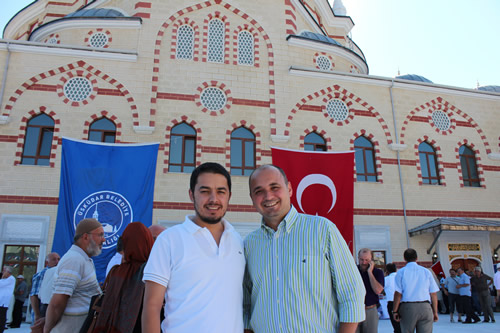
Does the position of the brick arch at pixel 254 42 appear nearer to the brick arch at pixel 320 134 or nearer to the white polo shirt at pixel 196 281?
the brick arch at pixel 320 134

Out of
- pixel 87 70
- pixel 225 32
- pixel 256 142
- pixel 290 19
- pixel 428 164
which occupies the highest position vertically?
pixel 290 19

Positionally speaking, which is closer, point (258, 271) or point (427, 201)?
point (258, 271)

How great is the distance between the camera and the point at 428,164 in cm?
1176

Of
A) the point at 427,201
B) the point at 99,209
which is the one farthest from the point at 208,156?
the point at 427,201

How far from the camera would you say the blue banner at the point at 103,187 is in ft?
16.7

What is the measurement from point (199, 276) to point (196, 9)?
1112cm

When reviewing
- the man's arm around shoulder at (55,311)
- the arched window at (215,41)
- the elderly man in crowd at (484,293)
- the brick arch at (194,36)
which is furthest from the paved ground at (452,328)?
the arched window at (215,41)

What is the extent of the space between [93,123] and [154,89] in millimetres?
1941

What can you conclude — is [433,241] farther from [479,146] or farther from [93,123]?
[93,123]

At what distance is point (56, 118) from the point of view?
31.4ft

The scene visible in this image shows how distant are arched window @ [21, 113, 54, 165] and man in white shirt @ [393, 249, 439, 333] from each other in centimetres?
894

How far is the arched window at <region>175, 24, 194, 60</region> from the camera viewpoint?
1087 cm

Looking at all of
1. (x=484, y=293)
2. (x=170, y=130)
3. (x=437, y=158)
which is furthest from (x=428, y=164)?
(x=170, y=130)

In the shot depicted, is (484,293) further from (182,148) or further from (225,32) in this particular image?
(225,32)
